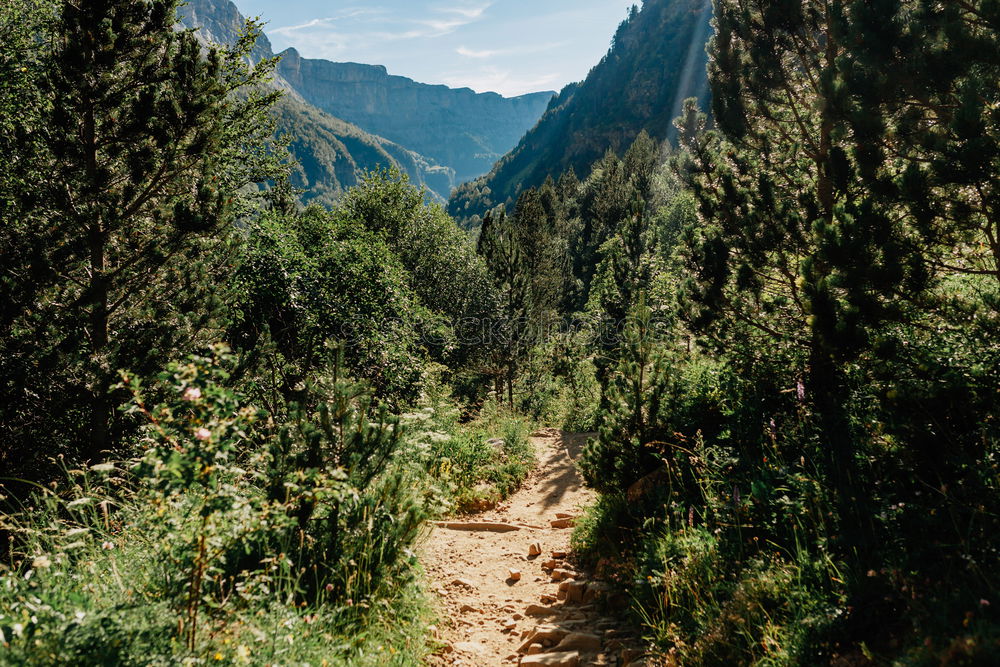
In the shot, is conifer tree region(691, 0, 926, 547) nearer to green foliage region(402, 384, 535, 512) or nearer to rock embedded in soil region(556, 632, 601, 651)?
rock embedded in soil region(556, 632, 601, 651)

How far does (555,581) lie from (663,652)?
2062mm

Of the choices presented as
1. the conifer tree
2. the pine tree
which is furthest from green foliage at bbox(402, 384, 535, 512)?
the conifer tree

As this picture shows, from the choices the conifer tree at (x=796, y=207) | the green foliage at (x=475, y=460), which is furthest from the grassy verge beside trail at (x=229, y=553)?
the conifer tree at (x=796, y=207)

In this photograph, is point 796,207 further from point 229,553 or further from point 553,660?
point 229,553

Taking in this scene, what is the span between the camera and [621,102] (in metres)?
142

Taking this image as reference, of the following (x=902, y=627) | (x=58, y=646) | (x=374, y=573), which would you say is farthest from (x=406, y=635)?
(x=902, y=627)

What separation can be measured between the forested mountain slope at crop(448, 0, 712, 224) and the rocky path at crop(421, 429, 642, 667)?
113036 mm

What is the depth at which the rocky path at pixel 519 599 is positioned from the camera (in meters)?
3.94

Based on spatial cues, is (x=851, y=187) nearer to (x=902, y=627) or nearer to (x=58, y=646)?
(x=902, y=627)

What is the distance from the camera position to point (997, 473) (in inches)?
106

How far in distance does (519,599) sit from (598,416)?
102 inches

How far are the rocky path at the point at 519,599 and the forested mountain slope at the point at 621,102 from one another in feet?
371

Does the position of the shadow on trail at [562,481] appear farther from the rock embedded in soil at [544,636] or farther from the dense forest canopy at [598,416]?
the rock embedded in soil at [544,636]

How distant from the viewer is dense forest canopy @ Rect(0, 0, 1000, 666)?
2.68m
